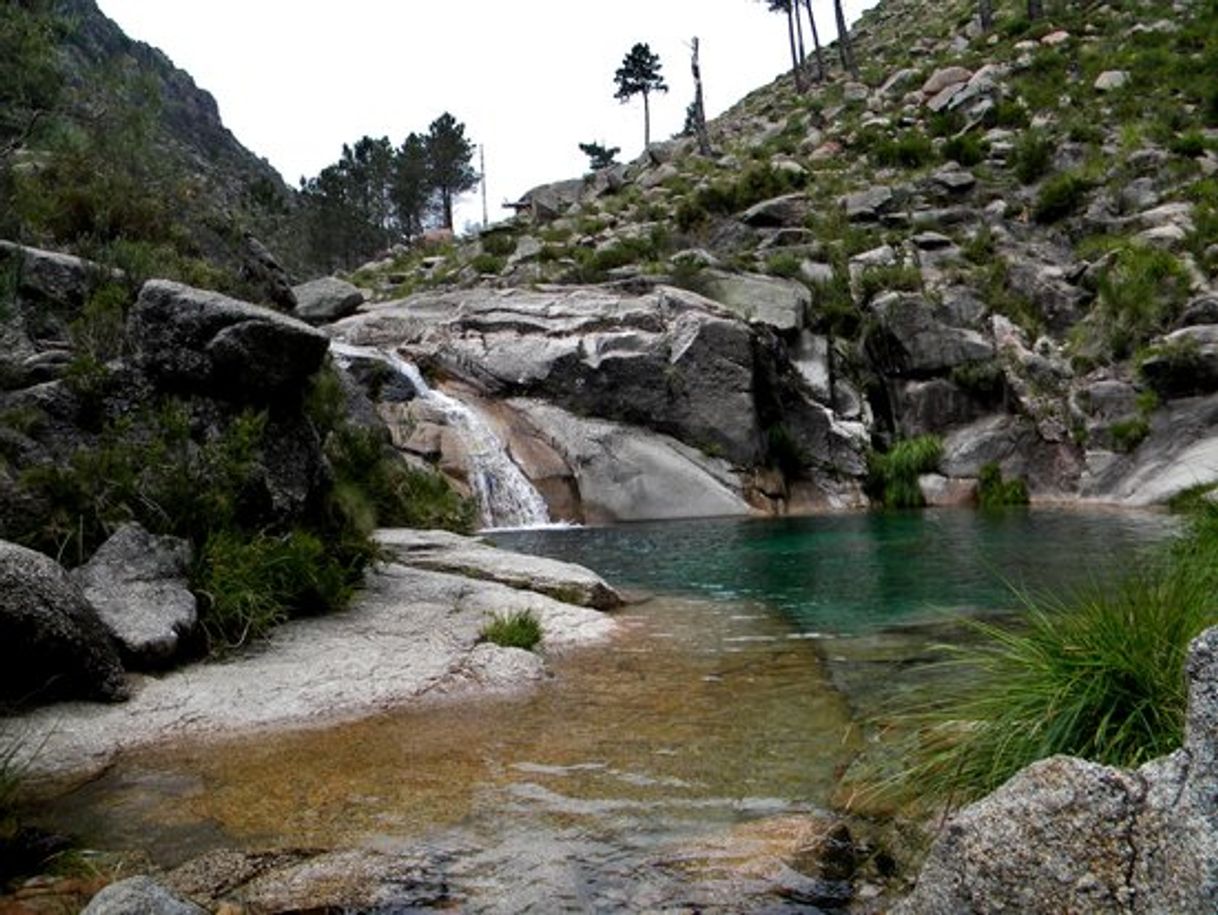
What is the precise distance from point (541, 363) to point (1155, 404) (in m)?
15.4

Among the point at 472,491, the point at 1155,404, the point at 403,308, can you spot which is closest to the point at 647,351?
the point at 472,491

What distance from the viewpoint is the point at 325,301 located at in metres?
30.8

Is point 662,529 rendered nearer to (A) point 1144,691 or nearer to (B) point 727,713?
(B) point 727,713

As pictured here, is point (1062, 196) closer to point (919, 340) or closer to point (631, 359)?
point (919, 340)

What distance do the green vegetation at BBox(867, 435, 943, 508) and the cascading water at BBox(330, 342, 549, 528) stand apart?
9.12 metres

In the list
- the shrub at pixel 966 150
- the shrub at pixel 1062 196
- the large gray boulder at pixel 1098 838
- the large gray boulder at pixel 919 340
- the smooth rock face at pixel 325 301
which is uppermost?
the shrub at pixel 966 150

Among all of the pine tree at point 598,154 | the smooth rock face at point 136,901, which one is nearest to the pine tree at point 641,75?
the pine tree at point 598,154

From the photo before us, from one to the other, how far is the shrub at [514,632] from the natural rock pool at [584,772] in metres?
0.41

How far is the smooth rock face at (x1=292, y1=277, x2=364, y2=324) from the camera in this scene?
30.5m

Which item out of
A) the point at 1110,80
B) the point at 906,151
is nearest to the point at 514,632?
the point at 906,151

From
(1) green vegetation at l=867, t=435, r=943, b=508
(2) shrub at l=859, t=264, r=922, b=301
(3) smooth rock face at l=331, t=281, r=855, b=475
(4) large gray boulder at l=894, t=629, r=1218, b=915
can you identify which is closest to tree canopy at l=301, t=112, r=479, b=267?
(3) smooth rock face at l=331, t=281, r=855, b=475

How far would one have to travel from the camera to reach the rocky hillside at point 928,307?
24750 mm

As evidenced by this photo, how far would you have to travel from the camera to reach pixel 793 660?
8656 mm

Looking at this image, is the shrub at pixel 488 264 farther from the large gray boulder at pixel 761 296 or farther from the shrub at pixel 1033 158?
the shrub at pixel 1033 158
